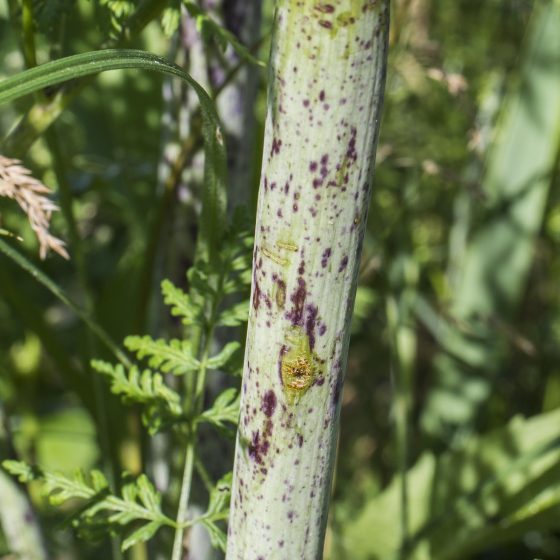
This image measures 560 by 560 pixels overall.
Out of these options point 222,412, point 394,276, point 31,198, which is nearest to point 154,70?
point 31,198

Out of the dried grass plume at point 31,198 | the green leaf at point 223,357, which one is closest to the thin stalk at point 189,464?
the green leaf at point 223,357

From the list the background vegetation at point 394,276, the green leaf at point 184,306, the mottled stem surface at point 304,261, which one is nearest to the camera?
the mottled stem surface at point 304,261

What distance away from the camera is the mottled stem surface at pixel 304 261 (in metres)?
0.27

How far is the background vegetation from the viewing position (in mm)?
558

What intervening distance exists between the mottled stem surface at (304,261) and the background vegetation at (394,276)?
0.13 m

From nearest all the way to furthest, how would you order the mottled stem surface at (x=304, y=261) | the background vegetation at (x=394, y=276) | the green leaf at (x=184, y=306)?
the mottled stem surface at (x=304, y=261) → the green leaf at (x=184, y=306) → the background vegetation at (x=394, y=276)

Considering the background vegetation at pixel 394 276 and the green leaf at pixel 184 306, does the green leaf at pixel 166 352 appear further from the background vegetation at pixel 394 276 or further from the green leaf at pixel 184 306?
the background vegetation at pixel 394 276

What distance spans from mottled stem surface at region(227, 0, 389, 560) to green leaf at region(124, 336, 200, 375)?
0.25 feet

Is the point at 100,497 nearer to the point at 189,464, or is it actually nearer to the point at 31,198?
the point at 189,464

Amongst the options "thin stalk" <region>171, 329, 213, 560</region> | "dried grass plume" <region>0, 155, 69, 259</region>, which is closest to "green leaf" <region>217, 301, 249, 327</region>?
"thin stalk" <region>171, 329, 213, 560</region>

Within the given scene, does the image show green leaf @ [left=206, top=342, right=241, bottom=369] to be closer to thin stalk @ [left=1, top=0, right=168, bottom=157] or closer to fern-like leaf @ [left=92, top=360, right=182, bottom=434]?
fern-like leaf @ [left=92, top=360, right=182, bottom=434]

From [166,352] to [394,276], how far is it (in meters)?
0.44

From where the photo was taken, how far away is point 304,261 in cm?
30

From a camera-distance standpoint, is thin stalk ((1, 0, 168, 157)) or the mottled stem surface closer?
the mottled stem surface
